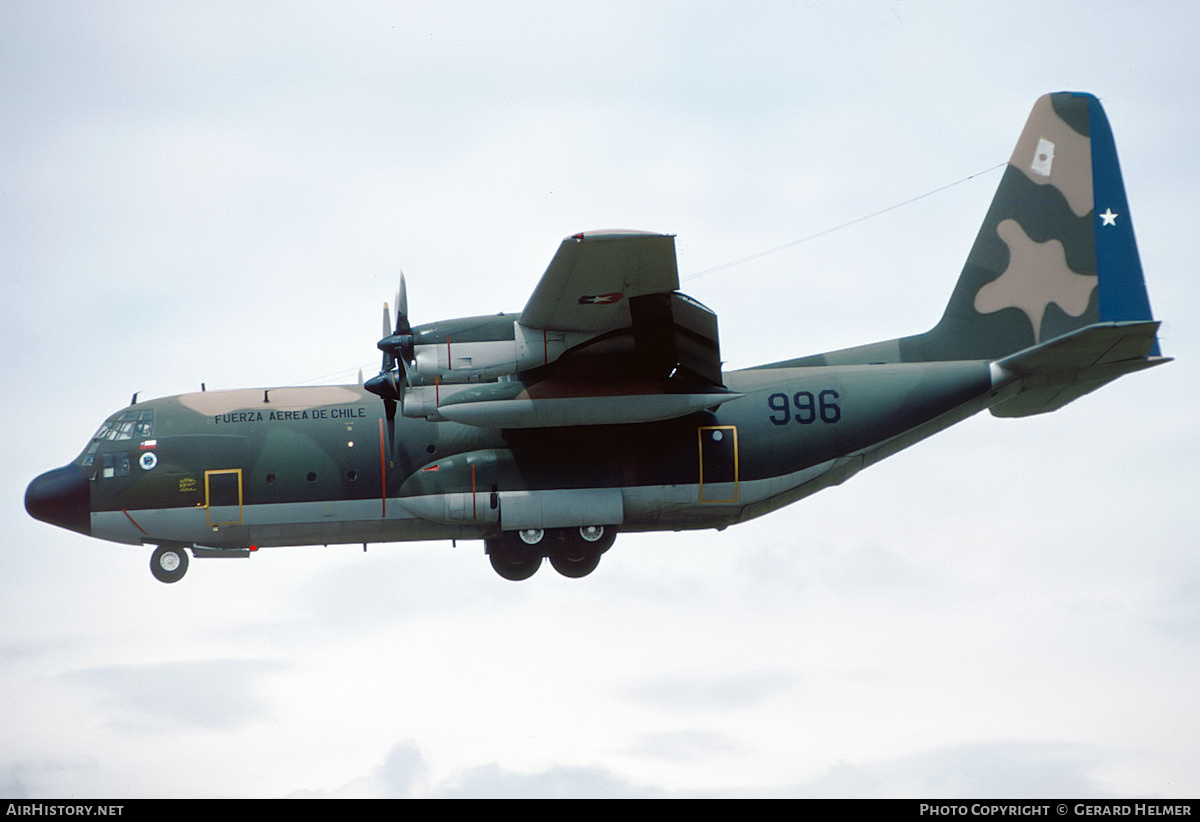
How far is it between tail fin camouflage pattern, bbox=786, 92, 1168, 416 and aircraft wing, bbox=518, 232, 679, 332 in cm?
527

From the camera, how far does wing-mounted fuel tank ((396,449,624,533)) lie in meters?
22.7

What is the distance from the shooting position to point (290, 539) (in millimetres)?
23000

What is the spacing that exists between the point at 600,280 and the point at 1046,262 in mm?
9931

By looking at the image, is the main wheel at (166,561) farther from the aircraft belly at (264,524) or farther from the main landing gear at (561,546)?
the main landing gear at (561,546)

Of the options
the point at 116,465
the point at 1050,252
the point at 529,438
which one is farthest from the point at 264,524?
the point at 1050,252

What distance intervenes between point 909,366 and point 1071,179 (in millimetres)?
5025

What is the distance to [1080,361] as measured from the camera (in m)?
A: 23.6

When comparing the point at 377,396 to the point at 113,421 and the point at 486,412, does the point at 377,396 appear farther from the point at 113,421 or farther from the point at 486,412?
the point at 113,421

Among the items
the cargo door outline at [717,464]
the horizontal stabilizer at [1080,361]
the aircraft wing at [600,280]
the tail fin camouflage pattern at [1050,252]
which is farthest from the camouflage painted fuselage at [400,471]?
the tail fin camouflage pattern at [1050,252]

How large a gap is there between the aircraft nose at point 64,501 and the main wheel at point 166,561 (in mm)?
1163

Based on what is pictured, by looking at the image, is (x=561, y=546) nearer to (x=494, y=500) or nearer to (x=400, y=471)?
(x=494, y=500)
